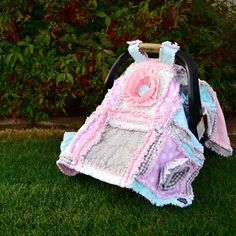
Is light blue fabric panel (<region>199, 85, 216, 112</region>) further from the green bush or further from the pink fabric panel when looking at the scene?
the green bush

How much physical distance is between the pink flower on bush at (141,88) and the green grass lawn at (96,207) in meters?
0.55

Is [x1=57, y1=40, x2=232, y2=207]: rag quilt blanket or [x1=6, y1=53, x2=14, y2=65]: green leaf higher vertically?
[x1=57, y1=40, x2=232, y2=207]: rag quilt blanket

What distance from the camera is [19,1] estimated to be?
16.9ft

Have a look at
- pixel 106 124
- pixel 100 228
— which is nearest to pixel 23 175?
pixel 106 124

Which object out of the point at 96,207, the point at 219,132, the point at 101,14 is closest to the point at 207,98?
the point at 219,132

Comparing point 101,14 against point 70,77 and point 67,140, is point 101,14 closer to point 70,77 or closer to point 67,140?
point 70,77

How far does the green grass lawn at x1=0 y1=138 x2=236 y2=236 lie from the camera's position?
304 centimetres

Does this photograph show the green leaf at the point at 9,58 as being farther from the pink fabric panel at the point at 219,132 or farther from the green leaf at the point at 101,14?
the pink fabric panel at the point at 219,132

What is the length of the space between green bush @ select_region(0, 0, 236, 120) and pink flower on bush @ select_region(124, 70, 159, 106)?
117 centimetres

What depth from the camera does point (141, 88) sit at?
3.77m

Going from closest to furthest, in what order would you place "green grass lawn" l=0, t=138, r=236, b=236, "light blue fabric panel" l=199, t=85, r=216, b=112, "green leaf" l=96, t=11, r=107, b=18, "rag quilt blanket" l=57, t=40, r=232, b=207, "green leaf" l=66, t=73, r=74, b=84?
"green grass lawn" l=0, t=138, r=236, b=236
"rag quilt blanket" l=57, t=40, r=232, b=207
"light blue fabric panel" l=199, t=85, r=216, b=112
"green leaf" l=66, t=73, r=74, b=84
"green leaf" l=96, t=11, r=107, b=18

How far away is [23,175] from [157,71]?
3.58ft

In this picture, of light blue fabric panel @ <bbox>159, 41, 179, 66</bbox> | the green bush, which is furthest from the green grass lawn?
the green bush

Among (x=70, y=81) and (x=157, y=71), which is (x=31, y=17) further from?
(x=157, y=71)
